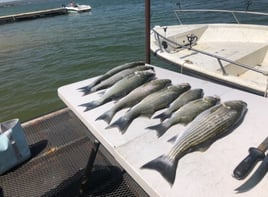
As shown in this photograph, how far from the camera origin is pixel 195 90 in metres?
2.94

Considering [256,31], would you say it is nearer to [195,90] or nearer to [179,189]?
[195,90]

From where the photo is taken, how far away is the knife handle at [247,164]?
177 cm

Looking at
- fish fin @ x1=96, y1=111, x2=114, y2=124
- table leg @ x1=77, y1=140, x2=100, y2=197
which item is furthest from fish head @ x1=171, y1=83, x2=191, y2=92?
table leg @ x1=77, y1=140, x2=100, y2=197

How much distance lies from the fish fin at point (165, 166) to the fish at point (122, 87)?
1.24m

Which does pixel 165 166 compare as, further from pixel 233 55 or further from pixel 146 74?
pixel 233 55

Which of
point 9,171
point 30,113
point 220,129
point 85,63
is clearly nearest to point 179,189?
point 220,129

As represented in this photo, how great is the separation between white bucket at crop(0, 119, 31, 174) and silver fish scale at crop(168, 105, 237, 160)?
193 cm

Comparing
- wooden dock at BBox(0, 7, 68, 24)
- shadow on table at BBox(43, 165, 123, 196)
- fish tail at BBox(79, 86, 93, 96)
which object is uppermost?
fish tail at BBox(79, 86, 93, 96)

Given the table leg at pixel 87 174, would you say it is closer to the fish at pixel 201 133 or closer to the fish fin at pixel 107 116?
the fish fin at pixel 107 116

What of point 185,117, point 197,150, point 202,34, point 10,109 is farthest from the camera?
point 202,34

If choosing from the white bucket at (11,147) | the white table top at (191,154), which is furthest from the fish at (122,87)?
the white bucket at (11,147)

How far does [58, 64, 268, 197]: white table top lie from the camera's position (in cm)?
179

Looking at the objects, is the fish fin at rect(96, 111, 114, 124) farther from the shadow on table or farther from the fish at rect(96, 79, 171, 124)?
the shadow on table

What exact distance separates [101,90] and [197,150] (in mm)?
1733
